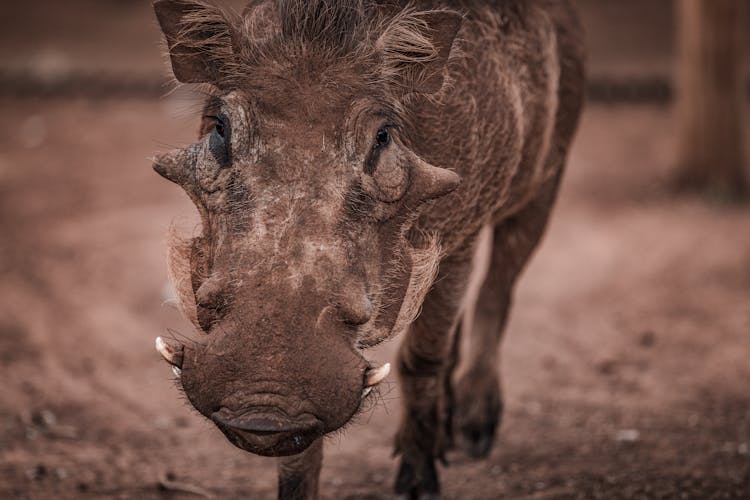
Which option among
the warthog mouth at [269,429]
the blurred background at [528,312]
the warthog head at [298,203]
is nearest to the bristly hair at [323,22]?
the warthog head at [298,203]

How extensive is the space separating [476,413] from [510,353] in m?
1.08

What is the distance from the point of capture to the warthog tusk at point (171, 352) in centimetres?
264

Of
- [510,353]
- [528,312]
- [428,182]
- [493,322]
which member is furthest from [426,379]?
[528,312]

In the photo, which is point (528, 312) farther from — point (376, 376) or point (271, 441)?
point (271, 441)

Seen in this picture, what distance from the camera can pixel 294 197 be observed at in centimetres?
271

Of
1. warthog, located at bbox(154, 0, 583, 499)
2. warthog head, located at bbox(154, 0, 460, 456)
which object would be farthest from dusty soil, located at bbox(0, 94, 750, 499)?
warthog head, located at bbox(154, 0, 460, 456)

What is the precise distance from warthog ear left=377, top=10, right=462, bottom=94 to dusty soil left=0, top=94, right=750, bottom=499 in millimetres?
879

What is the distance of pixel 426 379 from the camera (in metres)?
3.90

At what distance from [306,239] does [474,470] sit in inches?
81.9

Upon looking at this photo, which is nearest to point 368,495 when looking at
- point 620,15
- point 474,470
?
point 474,470

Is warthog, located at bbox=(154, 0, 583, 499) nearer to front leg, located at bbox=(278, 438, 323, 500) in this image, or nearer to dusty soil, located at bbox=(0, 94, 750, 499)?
front leg, located at bbox=(278, 438, 323, 500)

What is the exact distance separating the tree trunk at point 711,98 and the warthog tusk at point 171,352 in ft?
19.1

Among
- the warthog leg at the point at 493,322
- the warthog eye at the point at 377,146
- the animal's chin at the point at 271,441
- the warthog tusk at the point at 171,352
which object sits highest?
the warthog eye at the point at 377,146

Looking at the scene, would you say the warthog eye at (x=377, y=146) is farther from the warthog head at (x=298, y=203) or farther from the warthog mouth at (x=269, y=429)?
the warthog mouth at (x=269, y=429)
